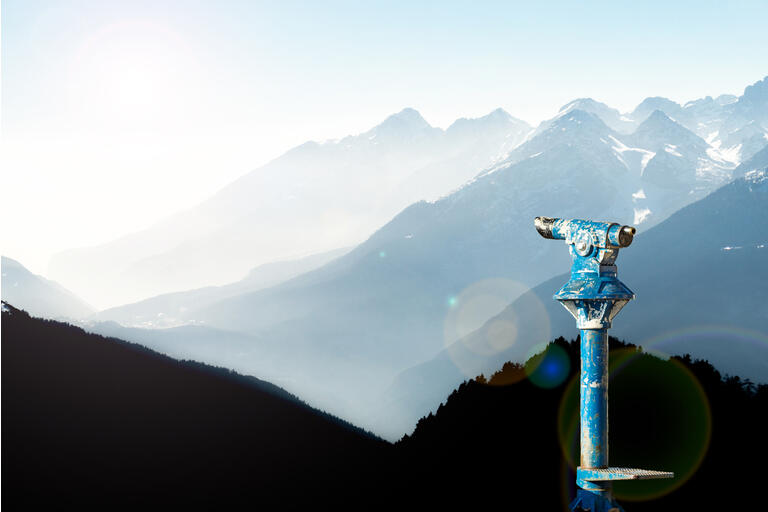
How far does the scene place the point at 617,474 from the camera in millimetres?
12766

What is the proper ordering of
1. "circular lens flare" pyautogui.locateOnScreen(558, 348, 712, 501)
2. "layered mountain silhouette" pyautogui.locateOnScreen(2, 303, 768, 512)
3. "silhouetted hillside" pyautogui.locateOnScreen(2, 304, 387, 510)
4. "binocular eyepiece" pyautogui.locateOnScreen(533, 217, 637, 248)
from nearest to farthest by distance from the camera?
1. "binocular eyepiece" pyautogui.locateOnScreen(533, 217, 637, 248)
2. "circular lens flare" pyautogui.locateOnScreen(558, 348, 712, 501)
3. "layered mountain silhouette" pyautogui.locateOnScreen(2, 303, 768, 512)
4. "silhouetted hillside" pyautogui.locateOnScreen(2, 304, 387, 510)

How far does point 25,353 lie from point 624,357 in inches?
1667

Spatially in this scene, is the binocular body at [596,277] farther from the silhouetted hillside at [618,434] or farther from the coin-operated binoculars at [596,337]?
the silhouetted hillside at [618,434]

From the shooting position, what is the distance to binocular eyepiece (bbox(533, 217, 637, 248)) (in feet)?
43.7

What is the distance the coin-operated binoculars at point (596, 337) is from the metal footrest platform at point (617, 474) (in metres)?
0.02

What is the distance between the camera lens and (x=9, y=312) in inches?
2170

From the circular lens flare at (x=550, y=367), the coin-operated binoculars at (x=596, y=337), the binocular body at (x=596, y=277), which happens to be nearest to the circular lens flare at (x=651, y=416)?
the circular lens flare at (x=550, y=367)

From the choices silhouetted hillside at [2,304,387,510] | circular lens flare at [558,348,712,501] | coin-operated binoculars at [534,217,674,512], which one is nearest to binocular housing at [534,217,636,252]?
coin-operated binoculars at [534,217,674,512]

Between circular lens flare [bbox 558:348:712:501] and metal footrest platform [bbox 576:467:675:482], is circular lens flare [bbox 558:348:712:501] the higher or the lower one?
the higher one

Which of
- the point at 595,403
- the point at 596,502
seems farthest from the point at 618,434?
the point at 595,403

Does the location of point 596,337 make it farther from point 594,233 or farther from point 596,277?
point 594,233

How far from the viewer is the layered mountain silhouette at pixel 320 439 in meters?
40.5

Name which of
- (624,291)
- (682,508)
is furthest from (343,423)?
(624,291)

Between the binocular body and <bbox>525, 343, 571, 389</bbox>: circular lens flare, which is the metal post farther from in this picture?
<bbox>525, 343, 571, 389</bbox>: circular lens flare
